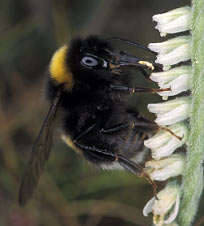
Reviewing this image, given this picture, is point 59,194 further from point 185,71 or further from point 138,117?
point 185,71

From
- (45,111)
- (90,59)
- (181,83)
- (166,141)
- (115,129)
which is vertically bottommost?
(45,111)

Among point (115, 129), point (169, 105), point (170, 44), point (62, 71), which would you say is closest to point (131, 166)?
point (115, 129)

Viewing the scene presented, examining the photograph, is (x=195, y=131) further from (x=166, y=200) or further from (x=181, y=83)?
(x=166, y=200)

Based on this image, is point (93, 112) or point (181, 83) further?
point (93, 112)

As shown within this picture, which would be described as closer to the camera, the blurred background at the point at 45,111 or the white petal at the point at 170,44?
the white petal at the point at 170,44

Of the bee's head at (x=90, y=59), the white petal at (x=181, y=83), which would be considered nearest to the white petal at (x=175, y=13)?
the white petal at (x=181, y=83)

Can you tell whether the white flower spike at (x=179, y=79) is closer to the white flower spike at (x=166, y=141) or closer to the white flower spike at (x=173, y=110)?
the white flower spike at (x=173, y=110)

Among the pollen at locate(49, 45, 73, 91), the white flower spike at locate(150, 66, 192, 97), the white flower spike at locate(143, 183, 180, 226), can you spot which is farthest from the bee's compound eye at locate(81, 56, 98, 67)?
the white flower spike at locate(143, 183, 180, 226)
